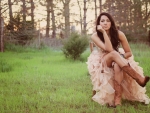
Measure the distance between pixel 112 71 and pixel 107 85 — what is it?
0.28 m

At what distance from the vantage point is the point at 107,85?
398 centimetres

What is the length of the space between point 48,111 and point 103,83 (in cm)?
102

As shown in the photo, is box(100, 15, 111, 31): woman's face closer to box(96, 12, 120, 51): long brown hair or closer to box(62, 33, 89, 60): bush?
box(96, 12, 120, 51): long brown hair

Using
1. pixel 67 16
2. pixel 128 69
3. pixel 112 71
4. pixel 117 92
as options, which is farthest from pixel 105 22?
pixel 67 16

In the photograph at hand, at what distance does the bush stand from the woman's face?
262 inches

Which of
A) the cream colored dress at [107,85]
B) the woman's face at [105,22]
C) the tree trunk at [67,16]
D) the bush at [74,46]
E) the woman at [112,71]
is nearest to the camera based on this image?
the woman at [112,71]

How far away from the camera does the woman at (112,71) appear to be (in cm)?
387

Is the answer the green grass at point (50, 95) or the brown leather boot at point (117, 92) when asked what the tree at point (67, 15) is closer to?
the green grass at point (50, 95)

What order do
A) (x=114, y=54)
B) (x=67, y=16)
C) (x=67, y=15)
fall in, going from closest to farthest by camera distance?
(x=114, y=54) → (x=67, y=16) → (x=67, y=15)

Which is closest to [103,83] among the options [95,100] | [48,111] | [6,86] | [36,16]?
[95,100]

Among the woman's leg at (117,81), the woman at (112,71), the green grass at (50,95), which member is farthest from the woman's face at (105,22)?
the green grass at (50,95)

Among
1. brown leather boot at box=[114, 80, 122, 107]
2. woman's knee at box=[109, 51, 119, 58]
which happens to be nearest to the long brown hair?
woman's knee at box=[109, 51, 119, 58]

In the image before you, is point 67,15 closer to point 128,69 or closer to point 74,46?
point 74,46

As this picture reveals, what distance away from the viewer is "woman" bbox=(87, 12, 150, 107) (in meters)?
3.87
